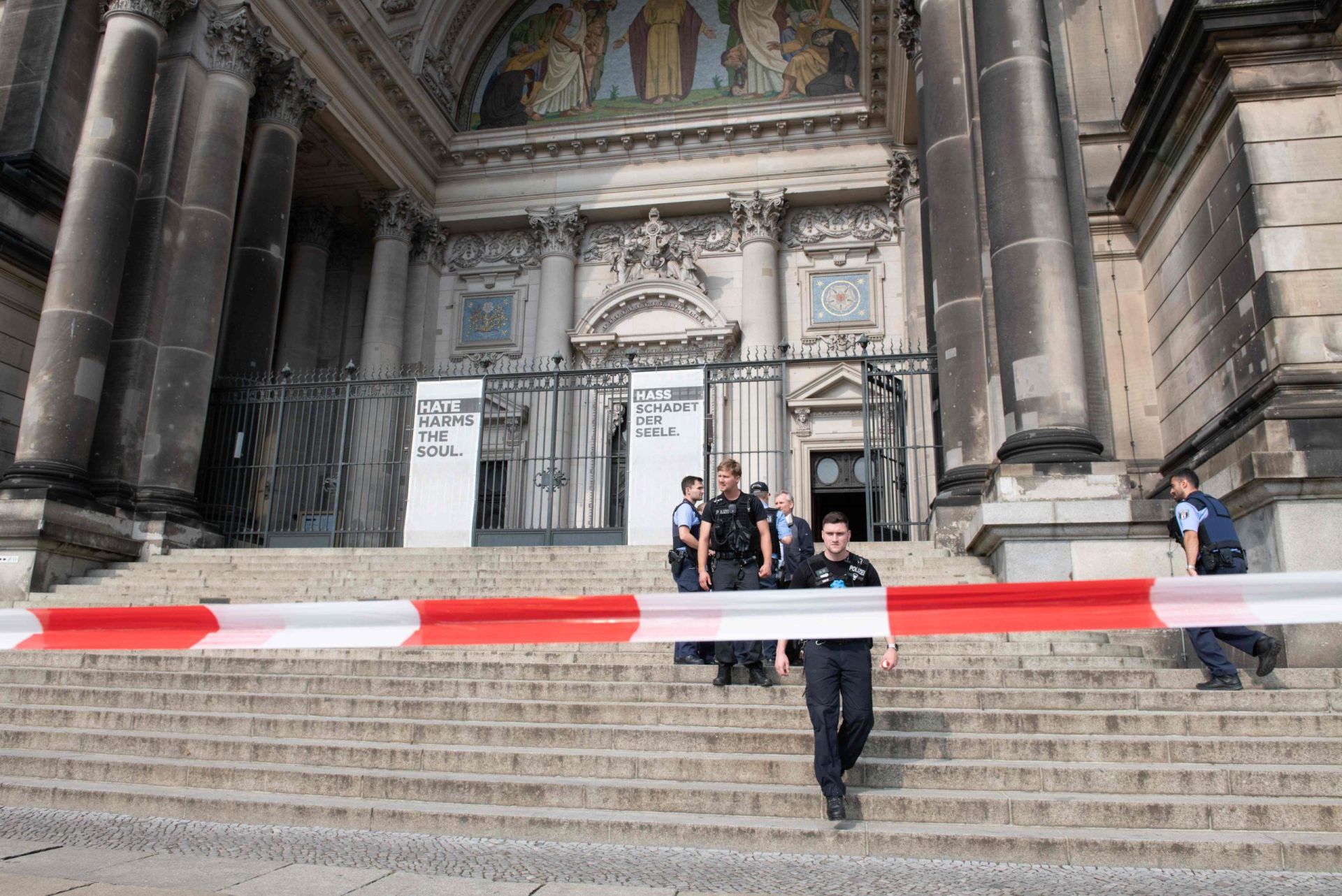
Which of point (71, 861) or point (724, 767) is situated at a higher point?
point (724, 767)

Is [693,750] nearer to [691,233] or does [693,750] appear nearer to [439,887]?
[439,887]

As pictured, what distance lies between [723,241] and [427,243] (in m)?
6.89

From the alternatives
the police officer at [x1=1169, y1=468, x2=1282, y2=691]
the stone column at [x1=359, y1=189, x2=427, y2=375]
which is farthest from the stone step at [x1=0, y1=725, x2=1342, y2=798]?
the stone column at [x1=359, y1=189, x2=427, y2=375]

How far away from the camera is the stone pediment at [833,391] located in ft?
63.0

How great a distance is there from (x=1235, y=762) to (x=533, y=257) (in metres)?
19.2

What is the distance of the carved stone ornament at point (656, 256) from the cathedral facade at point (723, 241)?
0.30 ft

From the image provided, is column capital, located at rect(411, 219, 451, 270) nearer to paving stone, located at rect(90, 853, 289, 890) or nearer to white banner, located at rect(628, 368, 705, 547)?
white banner, located at rect(628, 368, 705, 547)

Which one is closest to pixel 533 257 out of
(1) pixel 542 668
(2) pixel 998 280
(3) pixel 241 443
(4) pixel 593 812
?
(3) pixel 241 443

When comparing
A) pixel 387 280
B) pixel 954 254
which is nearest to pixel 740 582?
pixel 954 254

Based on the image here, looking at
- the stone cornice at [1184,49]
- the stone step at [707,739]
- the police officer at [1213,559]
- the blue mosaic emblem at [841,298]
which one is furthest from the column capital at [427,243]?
the police officer at [1213,559]

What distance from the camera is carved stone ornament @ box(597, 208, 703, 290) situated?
21.2m

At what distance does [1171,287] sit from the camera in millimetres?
10266

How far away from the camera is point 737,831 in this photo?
4.56 metres

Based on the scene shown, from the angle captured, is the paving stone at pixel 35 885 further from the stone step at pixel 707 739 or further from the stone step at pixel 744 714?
the stone step at pixel 744 714
